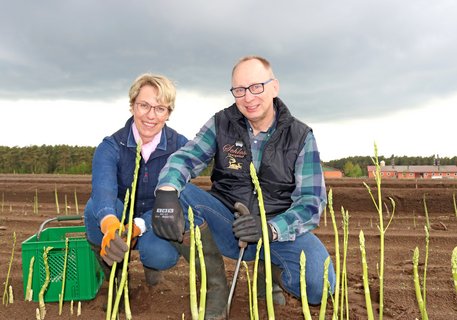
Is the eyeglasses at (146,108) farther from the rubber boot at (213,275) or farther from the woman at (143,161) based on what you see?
the rubber boot at (213,275)

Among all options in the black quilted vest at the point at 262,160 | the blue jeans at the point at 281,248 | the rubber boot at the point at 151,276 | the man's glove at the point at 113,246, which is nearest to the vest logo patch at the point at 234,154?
the black quilted vest at the point at 262,160

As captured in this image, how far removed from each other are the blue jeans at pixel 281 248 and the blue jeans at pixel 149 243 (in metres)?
0.22

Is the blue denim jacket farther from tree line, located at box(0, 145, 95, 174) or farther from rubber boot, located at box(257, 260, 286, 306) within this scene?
tree line, located at box(0, 145, 95, 174)

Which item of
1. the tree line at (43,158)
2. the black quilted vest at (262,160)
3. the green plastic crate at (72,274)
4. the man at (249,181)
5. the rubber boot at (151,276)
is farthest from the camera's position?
the tree line at (43,158)

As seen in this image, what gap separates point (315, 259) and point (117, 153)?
106cm

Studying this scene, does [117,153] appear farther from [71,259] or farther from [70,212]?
[70,212]

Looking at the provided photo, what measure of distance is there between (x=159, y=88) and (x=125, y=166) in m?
0.42

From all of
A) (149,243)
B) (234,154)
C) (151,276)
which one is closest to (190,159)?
(234,154)

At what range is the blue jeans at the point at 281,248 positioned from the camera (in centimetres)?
212

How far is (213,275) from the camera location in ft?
7.11

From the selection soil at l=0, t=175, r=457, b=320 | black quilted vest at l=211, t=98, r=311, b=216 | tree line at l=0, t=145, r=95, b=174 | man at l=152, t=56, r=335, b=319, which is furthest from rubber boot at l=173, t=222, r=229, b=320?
tree line at l=0, t=145, r=95, b=174

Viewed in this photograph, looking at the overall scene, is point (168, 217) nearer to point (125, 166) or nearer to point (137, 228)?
point (137, 228)

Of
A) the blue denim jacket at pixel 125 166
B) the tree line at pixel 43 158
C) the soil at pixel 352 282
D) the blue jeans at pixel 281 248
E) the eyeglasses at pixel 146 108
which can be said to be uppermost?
the tree line at pixel 43 158

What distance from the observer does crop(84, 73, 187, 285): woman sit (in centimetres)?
226
